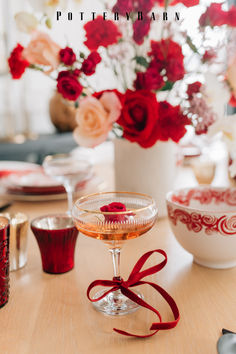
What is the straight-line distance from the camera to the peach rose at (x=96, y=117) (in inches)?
33.4

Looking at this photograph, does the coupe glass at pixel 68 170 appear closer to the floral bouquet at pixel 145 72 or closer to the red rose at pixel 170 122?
the floral bouquet at pixel 145 72

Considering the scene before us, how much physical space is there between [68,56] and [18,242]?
0.39 meters

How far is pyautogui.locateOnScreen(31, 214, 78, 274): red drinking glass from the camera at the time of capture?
73cm

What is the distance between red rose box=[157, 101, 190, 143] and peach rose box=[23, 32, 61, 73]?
9.7 inches

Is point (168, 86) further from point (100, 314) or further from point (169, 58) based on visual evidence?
point (100, 314)

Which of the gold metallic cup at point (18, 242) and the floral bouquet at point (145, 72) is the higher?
the floral bouquet at point (145, 72)

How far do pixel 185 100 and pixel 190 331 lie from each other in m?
0.48

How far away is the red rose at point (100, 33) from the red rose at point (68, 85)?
0.07m

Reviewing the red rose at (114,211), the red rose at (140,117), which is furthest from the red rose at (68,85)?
the red rose at (114,211)

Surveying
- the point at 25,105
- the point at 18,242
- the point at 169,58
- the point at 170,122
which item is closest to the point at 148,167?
the point at 170,122

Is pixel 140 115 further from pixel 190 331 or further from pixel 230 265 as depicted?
pixel 190 331

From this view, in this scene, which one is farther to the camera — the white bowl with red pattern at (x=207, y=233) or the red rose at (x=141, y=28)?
the red rose at (x=141, y=28)

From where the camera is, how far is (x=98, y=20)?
0.81 metres

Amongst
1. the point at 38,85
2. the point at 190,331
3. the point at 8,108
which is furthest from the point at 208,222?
the point at 38,85
